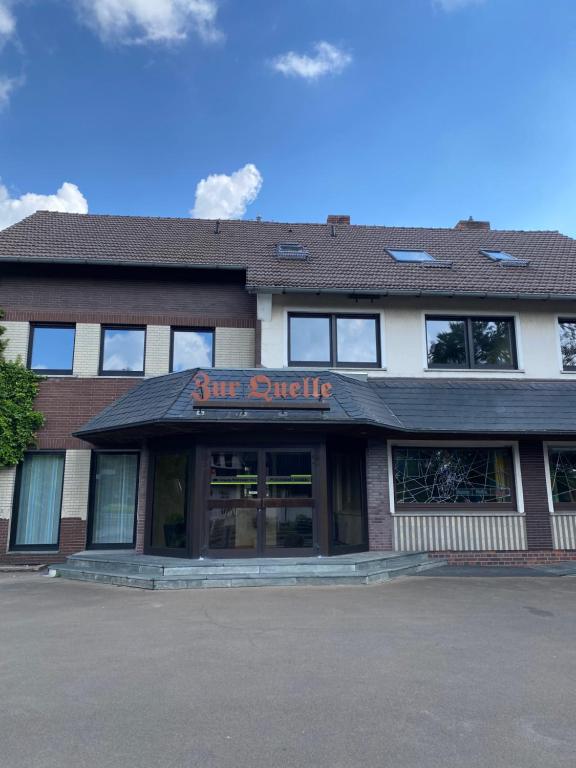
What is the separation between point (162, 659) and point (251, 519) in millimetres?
4974

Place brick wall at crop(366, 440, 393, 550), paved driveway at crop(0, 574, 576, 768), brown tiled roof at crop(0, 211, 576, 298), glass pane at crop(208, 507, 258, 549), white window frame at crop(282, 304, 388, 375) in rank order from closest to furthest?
paved driveway at crop(0, 574, 576, 768)
glass pane at crop(208, 507, 258, 549)
brick wall at crop(366, 440, 393, 550)
white window frame at crop(282, 304, 388, 375)
brown tiled roof at crop(0, 211, 576, 298)

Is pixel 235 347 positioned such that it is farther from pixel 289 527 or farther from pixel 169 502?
pixel 289 527

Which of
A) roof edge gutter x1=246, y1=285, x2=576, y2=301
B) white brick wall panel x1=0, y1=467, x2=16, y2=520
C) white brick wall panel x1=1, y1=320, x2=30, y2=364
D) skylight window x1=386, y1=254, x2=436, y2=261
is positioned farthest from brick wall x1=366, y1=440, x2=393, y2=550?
white brick wall panel x1=1, y1=320, x2=30, y2=364

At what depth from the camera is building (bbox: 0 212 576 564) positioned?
10.4 m

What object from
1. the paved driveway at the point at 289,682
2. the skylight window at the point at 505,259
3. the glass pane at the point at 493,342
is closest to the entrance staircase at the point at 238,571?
the paved driveway at the point at 289,682

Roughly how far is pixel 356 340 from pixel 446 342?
2.13 m

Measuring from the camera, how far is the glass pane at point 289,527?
10.3m

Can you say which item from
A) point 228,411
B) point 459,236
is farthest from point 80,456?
point 459,236

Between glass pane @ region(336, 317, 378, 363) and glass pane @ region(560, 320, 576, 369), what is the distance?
4471 millimetres

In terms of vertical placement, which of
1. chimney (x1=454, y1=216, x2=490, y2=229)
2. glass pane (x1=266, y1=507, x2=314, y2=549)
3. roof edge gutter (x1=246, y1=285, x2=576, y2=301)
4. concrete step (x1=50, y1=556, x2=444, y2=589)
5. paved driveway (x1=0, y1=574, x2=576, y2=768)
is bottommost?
paved driveway (x1=0, y1=574, x2=576, y2=768)

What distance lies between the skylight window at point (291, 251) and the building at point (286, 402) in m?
0.13

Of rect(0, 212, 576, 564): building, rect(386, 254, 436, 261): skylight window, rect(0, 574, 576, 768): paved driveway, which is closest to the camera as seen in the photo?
rect(0, 574, 576, 768): paved driveway

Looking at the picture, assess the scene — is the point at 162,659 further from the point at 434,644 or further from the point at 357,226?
the point at 357,226

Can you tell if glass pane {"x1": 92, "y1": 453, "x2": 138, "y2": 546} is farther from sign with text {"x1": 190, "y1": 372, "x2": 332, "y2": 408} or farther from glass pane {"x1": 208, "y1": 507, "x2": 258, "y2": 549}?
sign with text {"x1": 190, "y1": 372, "x2": 332, "y2": 408}
